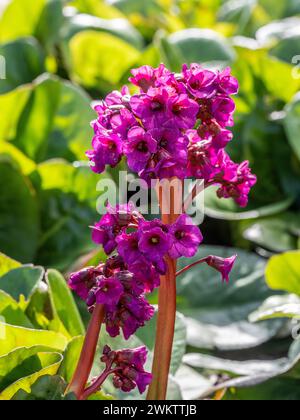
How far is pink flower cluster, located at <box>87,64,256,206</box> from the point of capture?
879 mm

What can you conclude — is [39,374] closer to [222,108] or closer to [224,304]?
[222,108]

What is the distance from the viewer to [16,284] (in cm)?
120

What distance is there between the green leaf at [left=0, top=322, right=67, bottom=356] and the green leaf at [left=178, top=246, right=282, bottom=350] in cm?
51

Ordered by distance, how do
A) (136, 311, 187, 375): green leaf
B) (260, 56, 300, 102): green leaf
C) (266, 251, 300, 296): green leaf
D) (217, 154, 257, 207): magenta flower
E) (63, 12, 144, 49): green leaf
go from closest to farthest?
(217, 154, 257, 207): magenta flower, (136, 311, 187, 375): green leaf, (266, 251, 300, 296): green leaf, (260, 56, 300, 102): green leaf, (63, 12, 144, 49): green leaf

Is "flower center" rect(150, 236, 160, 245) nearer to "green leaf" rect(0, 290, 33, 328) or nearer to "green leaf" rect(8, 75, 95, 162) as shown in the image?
"green leaf" rect(0, 290, 33, 328)

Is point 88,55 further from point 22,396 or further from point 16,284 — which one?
point 22,396

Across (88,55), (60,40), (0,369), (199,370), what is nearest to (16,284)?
(0,369)

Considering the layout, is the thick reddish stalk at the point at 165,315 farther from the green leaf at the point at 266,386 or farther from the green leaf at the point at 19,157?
the green leaf at the point at 19,157

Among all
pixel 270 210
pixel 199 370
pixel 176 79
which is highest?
pixel 176 79

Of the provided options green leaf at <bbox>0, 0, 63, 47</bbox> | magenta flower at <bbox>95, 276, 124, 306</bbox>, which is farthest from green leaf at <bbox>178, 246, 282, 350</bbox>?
green leaf at <bbox>0, 0, 63, 47</bbox>

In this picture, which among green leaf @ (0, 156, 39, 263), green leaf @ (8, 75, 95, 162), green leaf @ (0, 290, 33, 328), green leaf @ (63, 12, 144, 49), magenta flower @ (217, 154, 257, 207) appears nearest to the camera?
magenta flower @ (217, 154, 257, 207)

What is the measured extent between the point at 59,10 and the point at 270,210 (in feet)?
2.55

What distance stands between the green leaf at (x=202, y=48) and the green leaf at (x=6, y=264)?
3.19ft

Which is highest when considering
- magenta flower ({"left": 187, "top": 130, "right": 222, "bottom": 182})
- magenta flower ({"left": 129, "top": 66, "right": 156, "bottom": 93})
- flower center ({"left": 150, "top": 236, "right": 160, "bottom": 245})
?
magenta flower ({"left": 129, "top": 66, "right": 156, "bottom": 93})
